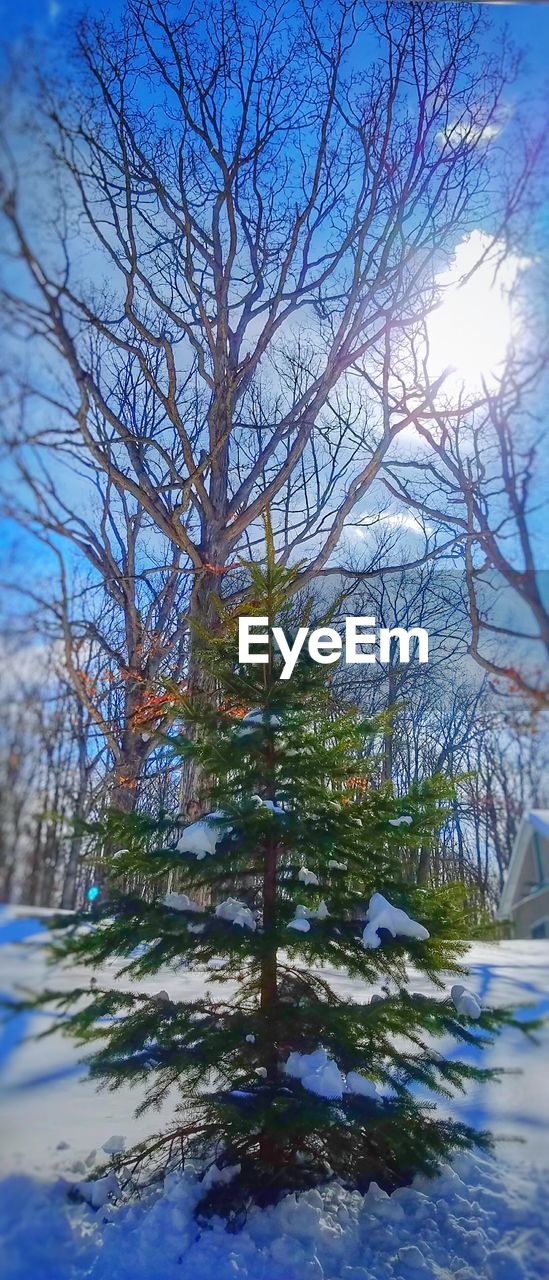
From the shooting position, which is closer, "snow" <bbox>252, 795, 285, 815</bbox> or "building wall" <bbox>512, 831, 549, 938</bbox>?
"snow" <bbox>252, 795, 285, 815</bbox>

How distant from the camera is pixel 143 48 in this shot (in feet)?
7.61

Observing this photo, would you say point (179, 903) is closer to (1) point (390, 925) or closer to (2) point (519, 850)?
(1) point (390, 925)

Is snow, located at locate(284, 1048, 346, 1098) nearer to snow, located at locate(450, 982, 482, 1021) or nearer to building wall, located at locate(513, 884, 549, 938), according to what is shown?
snow, located at locate(450, 982, 482, 1021)

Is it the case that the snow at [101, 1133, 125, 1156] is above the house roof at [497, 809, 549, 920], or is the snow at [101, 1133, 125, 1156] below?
below

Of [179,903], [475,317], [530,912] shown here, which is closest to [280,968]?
[179,903]

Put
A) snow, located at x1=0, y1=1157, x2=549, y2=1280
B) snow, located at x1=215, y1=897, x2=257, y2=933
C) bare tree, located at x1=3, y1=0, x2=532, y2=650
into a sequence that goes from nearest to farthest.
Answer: snow, located at x1=0, y1=1157, x2=549, y2=1280, snow, located at x1=215, y1=897, x2=257, y2=933, bare tree, located at x1=3, y1=0, x2=532, y2=650

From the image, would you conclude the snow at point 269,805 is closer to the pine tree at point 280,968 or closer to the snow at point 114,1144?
the pine tree at point 280,968

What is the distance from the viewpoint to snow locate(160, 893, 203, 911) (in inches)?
77.8

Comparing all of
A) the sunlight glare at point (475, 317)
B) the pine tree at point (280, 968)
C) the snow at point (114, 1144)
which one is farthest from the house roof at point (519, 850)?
the sunlight glare at point (475, 317)

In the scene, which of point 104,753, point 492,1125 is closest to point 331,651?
point 104,753

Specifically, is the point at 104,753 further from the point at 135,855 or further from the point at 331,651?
the point at 331,651

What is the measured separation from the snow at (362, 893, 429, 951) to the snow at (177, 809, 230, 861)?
16.9 inches

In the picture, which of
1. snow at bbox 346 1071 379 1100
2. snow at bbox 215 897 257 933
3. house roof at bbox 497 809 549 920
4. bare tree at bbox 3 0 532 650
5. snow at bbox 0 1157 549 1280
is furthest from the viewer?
bare tree at bbox 3 0 532 650

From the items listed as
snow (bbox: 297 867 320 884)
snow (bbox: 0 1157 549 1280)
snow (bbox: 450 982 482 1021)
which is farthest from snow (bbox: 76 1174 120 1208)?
snow (bbox: 450 982 482 1021)
